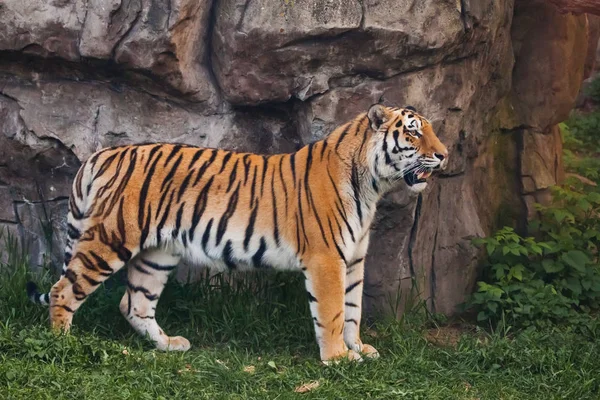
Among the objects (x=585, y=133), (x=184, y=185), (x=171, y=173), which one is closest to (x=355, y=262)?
(x=184, y=185)

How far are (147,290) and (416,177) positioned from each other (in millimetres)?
1799

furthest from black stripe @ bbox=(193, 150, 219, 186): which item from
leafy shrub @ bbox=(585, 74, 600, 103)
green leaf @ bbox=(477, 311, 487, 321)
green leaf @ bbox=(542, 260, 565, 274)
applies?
leafy shrub @ bbox=(585, 74, 600, 103)

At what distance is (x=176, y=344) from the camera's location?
5.97 meters

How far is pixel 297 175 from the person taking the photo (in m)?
6.00

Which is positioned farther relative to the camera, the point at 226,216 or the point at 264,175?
the point at 264,175

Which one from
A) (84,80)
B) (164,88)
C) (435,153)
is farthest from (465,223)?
(84,80)

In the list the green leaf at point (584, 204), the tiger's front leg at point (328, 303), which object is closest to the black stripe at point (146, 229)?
the tiger's front leg at point (328, 303)

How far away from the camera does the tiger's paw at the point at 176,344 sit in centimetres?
595

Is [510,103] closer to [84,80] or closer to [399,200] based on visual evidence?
[399,200]

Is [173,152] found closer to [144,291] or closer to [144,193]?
[144,193]

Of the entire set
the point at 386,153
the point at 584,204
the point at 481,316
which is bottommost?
the point at 481,316

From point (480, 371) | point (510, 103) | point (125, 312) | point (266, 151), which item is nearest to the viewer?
point (480, 371)

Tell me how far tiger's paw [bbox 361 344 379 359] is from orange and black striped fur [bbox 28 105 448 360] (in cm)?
1

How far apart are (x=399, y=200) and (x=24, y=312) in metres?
2.47
